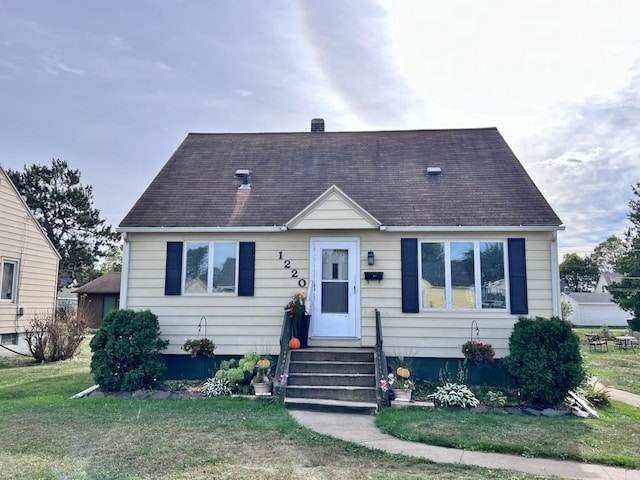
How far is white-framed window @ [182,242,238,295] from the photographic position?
31.7ft

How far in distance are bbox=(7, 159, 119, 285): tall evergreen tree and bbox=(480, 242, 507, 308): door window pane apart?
30.8 m

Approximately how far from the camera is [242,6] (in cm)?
1022

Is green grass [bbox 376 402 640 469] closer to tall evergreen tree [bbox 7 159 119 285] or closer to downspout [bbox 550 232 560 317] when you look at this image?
downspout [bbox 550 232 560 317]

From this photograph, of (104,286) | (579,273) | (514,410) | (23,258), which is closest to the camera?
(514,410)

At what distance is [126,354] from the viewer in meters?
8.41

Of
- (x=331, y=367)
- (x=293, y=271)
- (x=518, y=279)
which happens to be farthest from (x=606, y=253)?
(x=331, y=367)

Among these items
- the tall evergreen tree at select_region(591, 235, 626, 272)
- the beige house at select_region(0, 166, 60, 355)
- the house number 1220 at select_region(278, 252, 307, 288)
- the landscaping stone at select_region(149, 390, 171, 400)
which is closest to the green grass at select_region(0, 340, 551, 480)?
the landscaping stone at select_region(149, 390, 171, 400)

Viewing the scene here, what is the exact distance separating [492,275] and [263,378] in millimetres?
5177

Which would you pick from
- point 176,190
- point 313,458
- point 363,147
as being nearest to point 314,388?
point 313,458

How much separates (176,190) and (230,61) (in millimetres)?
3806

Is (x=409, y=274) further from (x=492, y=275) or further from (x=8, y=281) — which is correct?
(x=8, y=281)

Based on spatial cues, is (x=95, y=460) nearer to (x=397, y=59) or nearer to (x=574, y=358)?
(x=574, y=358)

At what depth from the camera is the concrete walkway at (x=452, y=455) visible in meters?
4.78

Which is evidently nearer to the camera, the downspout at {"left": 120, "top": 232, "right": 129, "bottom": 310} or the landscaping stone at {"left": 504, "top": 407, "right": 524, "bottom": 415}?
the landscaping stone at {"left": 504, "top": 407, "right": 524, "bottom": 415}
